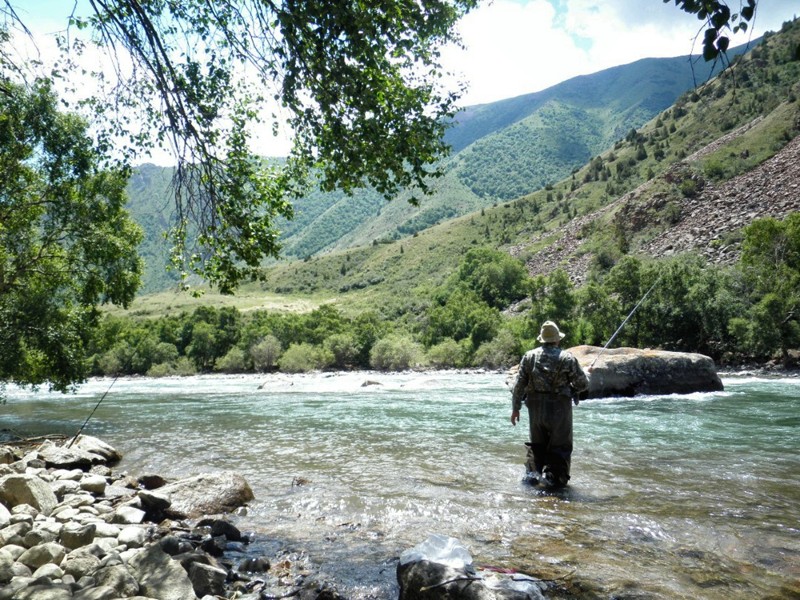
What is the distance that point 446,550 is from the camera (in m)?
4.52

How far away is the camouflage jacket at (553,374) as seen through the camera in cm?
795

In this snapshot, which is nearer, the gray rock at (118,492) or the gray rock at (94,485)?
the gray rock at (118,492)

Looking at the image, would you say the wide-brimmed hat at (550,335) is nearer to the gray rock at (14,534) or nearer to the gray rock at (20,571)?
the gray rock at (20,571)

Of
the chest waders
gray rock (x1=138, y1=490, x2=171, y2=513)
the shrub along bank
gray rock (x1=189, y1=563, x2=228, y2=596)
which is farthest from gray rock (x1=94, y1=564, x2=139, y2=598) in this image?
the shrub along bank

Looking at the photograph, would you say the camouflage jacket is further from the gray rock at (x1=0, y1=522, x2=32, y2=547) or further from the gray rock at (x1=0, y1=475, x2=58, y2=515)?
the gray rock at (x1=0, y1=475, x2=58, y2=515)

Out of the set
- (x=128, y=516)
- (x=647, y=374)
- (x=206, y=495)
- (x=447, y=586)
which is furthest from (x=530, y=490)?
(x=647, y=374)

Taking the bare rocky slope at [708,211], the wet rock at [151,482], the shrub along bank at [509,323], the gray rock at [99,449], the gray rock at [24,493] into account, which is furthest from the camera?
the bare rocky slope at [708,211]

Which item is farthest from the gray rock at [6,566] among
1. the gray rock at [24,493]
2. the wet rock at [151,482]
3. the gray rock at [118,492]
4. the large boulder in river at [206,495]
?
the wet rock at [151,482]

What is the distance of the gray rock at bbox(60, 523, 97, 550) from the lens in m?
5.21

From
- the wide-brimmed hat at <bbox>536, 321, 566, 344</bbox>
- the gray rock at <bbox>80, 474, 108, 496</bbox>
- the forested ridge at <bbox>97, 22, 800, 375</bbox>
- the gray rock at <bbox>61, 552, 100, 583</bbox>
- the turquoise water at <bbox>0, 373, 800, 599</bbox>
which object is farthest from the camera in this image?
the forested ridge at <bbox>97, 22, 800, 375</bbox>

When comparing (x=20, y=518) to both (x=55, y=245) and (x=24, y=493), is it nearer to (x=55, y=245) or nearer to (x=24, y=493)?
(x=24, y=493)

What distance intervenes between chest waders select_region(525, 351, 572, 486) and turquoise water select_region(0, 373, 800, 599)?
1.23ft

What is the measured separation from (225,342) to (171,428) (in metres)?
56.0

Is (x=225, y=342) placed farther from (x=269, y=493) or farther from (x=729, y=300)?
(x=269, y=493)
